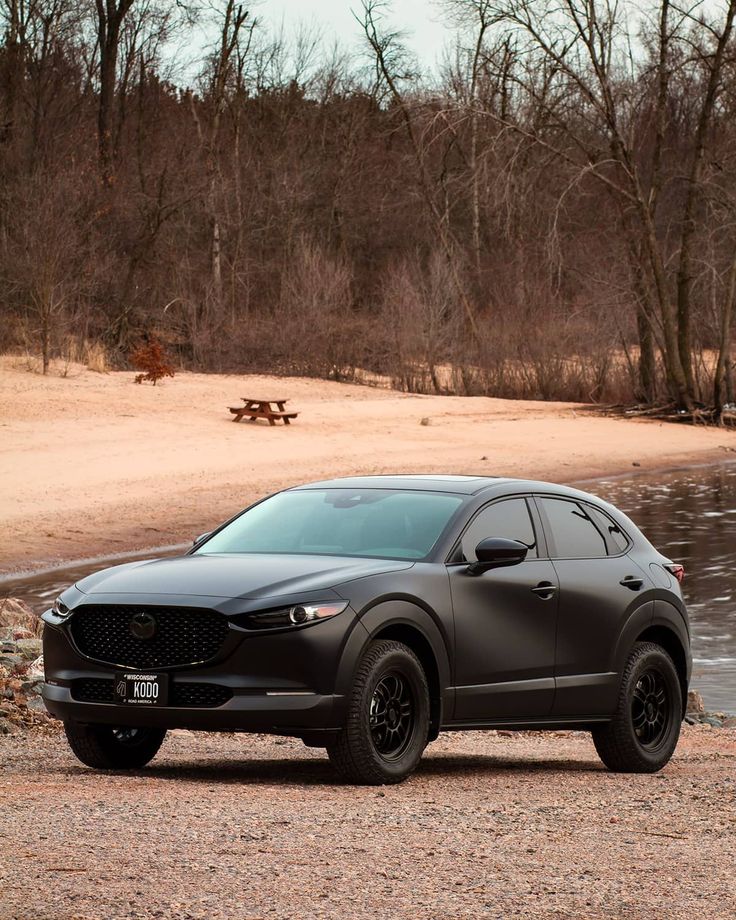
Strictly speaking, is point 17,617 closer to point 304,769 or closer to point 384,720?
point 304,769

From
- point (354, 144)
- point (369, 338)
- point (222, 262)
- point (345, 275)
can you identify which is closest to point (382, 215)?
point (354, 144)

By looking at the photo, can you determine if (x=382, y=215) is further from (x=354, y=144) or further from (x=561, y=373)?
(x=561, y=373)

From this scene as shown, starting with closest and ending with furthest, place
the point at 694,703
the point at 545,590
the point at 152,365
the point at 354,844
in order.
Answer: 1. the point at 354,844
2. the point at 545,590
3. the point at 694,703
4. the point at 152,365

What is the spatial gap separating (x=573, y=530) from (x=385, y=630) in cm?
194

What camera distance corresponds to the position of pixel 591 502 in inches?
387

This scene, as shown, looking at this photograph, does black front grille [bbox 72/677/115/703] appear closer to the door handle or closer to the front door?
the front door

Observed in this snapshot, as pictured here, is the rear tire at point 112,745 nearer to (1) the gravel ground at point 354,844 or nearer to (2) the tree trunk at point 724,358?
(1) the gravel ground at point 354,844

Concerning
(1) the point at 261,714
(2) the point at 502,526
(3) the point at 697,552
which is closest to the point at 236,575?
(1) the point at 261,714

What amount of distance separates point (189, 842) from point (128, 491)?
Answer: 21070 millimetres

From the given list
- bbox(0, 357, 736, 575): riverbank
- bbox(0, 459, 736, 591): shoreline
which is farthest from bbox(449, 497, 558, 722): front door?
bbox(0, 357, 736, 575): riverbank

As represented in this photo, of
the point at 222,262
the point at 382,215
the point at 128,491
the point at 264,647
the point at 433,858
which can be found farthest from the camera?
the point at 382,215

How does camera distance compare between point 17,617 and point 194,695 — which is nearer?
point 194,695

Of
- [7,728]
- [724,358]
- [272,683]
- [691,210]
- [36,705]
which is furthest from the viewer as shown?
[691,210]

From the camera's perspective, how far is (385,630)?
26.3ft
